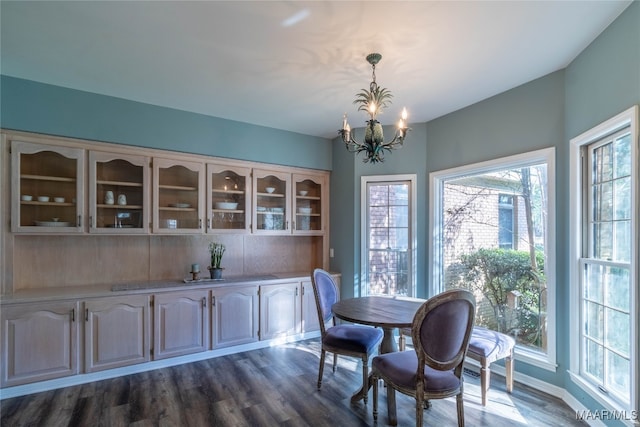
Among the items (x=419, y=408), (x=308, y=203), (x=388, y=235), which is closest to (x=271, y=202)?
(x=308, y=203)

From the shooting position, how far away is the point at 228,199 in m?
3.96

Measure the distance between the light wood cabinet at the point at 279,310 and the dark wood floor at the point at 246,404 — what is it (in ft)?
2.24

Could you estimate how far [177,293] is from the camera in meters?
3.36

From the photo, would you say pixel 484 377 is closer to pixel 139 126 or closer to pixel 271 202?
pixel 271 202

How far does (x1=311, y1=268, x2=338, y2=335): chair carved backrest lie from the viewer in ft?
9.68

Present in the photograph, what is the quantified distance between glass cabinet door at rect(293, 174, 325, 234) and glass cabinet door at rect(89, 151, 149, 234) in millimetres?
1831

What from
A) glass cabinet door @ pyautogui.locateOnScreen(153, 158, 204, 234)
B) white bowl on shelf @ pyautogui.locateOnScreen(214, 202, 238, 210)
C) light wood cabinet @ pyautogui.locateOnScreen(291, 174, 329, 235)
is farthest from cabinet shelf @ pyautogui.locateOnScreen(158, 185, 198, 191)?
light wood cabinet @ pyautogui.locateOnScreen(291, 174, 329, 235)

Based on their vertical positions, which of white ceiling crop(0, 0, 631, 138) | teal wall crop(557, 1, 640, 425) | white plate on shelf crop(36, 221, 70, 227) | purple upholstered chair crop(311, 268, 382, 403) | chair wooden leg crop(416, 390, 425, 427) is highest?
white ceiling crop(0, 0, 631, 138)

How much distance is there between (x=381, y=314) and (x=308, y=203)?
240 centimetres

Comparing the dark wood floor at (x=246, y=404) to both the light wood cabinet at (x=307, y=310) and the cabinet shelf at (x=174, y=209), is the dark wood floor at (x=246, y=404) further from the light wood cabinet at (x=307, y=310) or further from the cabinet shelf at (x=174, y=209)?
the cabinet shelf at (x=174, y=209)

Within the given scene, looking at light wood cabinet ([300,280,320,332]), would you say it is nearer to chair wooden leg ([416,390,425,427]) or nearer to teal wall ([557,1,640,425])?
chair wooden leg ([416,390,425,427])

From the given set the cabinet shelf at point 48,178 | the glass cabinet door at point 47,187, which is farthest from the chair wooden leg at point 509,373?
the cabinet shelf at point 48,178

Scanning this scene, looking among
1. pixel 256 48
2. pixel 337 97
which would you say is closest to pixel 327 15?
pixel 256 48

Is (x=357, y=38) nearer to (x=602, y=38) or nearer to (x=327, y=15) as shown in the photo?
(x=327, y=15)
